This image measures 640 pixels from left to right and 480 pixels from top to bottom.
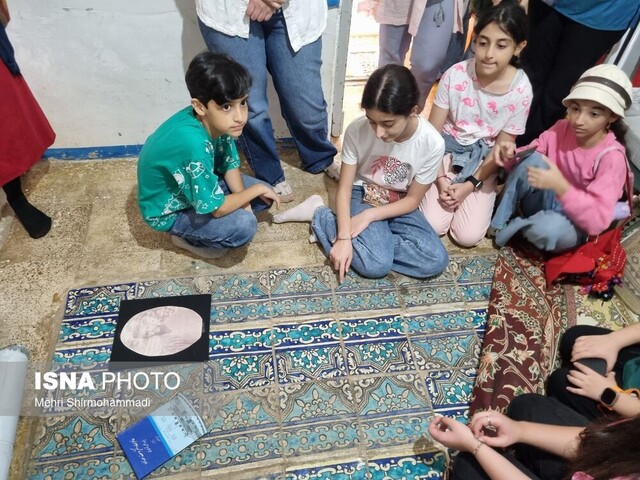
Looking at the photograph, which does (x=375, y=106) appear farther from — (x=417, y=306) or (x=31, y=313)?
(x=31, y=313)

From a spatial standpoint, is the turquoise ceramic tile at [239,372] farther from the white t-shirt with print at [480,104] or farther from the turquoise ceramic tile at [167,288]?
the white t-shirt with print at [480,104]

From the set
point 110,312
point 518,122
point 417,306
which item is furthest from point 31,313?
point 518,122

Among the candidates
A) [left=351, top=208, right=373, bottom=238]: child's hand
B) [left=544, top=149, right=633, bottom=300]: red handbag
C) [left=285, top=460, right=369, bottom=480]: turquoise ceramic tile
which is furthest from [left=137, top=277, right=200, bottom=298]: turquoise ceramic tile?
[left=544, top=149, right=633, bottom=300]: red handbag

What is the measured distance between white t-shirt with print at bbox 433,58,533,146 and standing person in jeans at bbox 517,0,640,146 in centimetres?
20

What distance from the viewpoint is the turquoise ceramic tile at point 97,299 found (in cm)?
173

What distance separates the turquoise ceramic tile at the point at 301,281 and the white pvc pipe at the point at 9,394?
2.71ft

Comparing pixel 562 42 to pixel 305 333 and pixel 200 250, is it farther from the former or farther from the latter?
pixel 200 250

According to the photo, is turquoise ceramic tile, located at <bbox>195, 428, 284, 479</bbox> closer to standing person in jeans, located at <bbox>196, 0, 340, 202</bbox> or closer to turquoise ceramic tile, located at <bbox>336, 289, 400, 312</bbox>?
turquoise ceramic tile, located at <bbox>336, 289, 400, 312</bbox>

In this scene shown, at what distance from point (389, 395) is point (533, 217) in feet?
2.85

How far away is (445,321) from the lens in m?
1.78

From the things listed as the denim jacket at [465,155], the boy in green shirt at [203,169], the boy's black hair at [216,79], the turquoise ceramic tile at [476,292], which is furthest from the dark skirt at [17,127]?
the turquoise ceramic tile at [476,292]

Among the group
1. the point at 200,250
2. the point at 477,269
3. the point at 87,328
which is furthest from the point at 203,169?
the point at 477,269

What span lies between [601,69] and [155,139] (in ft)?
4.78

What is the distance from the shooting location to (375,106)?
1512mm
